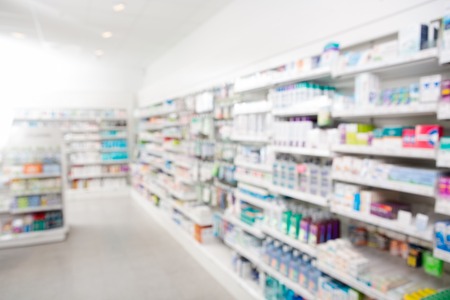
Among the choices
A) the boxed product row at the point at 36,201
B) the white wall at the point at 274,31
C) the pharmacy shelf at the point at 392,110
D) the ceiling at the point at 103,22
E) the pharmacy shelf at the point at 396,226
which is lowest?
the boxed product row at the point at 36,201

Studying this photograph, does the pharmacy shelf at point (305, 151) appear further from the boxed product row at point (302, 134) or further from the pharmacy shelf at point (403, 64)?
the pharmacy shelf at point (403, 64)

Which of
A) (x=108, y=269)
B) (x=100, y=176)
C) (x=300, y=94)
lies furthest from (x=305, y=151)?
(x=100, y=176)

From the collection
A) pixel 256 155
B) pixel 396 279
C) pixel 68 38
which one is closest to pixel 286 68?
pixel 256 155

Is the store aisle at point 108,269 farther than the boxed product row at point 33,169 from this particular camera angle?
No

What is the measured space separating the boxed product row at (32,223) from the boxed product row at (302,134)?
478cm

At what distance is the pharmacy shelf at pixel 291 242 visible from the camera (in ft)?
9.07

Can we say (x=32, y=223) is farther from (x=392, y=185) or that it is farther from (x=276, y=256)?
(x=392, y=185)

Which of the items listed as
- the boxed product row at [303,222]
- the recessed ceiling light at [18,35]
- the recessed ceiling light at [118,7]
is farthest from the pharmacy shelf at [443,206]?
the recessed ceiling light at [18,35]

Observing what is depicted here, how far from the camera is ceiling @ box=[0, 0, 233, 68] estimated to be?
472cm

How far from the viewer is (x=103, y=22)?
5.56 m

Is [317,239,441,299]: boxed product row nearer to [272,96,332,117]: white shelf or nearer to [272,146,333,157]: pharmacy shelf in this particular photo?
[272,146,333,157]: pharmacy shelf

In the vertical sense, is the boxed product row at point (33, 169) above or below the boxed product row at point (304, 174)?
below

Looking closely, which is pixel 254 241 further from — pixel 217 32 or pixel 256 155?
pixel 217 32

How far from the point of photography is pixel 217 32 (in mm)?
5004
